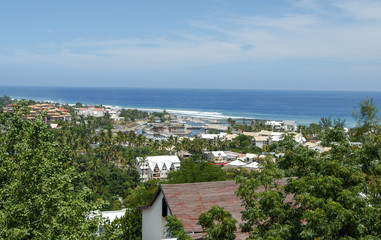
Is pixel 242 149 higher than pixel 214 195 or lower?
lower

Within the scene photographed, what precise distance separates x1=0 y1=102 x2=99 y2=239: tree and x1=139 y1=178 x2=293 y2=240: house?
2.65 metres

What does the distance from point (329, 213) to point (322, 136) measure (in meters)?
3.03

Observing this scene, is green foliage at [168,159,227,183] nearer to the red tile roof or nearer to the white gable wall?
the white gable wall

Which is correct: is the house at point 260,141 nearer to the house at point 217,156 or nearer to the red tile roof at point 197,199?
the house at point 217,156

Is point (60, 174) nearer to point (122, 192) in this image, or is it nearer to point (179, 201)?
point (179, 201)

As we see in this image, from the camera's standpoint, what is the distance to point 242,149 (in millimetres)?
69812

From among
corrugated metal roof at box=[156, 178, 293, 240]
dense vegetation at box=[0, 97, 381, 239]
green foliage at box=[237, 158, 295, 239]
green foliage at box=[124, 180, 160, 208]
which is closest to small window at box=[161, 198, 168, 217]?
corrugated metal roof at box=[156, 178, 293, 240]

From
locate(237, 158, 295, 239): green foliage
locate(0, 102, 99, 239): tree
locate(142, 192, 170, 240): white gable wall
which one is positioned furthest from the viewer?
locate(142, 192, 170, 240): white gable wall

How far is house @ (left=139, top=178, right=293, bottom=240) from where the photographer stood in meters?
8.84

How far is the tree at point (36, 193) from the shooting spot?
6.43 meters

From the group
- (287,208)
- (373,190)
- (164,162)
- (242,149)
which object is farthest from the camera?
(242,149)

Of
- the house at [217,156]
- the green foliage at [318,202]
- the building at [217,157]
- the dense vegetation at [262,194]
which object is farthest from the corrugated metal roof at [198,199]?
the house at [217,156]

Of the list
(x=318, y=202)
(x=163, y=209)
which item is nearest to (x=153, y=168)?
(x=163, y=209)

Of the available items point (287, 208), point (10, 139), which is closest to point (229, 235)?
point (287, 208)
